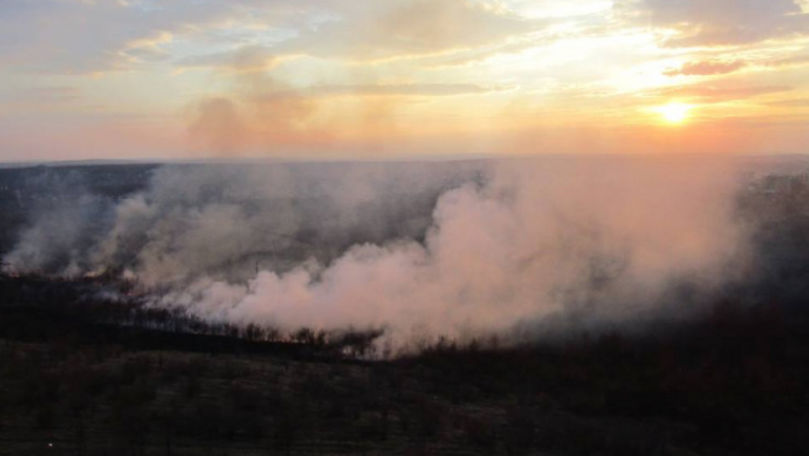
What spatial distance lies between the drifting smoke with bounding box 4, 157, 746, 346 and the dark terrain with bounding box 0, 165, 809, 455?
2.05 m

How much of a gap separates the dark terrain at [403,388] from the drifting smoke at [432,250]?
2054mm

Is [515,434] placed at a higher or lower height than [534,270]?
lower

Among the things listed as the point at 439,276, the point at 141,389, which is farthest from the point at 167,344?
the point at 439,276

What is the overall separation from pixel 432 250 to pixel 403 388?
12623mm

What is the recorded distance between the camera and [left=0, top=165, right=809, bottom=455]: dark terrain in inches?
424

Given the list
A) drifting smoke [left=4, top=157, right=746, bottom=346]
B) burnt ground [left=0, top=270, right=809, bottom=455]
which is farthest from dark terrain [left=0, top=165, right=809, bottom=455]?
drifting smoke [left=4, top=157, right=746, bottom=346]

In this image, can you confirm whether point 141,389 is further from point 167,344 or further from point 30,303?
point 30,303

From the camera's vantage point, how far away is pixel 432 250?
27.0 metres

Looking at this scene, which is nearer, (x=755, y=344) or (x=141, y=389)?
(x=141, y=389)

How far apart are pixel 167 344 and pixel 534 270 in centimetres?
1360

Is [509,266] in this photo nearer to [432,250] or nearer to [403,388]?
[432,250]

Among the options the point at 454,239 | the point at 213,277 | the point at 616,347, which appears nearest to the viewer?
the point at 616,347

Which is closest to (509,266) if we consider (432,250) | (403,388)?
(432,250)

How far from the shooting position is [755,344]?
62.2 feet
